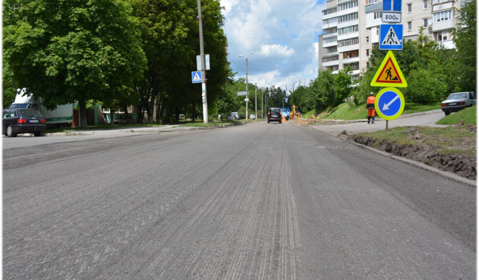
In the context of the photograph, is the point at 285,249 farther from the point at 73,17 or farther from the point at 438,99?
the point at 438,99

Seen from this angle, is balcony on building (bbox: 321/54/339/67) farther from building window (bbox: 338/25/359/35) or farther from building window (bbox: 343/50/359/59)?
building window (bbox: 338/25/359/35)

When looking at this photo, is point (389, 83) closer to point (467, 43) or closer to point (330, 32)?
point (467, 43)

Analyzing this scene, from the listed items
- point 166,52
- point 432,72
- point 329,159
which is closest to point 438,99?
point 432,72

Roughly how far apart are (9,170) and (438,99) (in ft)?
118

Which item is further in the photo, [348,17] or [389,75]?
[348,17]

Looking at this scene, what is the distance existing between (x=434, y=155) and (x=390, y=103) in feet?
12.7

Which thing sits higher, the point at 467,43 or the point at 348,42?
the point at 348,42

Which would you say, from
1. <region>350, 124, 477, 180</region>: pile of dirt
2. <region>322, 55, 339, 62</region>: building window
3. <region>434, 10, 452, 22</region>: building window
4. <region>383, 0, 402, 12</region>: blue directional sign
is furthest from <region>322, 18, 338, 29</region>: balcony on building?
<region>350, 124, 477, 180</region>: pile of dirt

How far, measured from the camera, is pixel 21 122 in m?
19.0

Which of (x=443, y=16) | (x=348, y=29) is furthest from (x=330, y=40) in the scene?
(x=443, y=16)

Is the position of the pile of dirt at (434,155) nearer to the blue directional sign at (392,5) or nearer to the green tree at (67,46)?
the blue directional sign at (392,5)

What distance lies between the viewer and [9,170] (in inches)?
258

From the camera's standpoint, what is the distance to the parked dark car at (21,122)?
18969 millimetres

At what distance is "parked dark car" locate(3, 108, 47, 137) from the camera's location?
18969 millimetres
